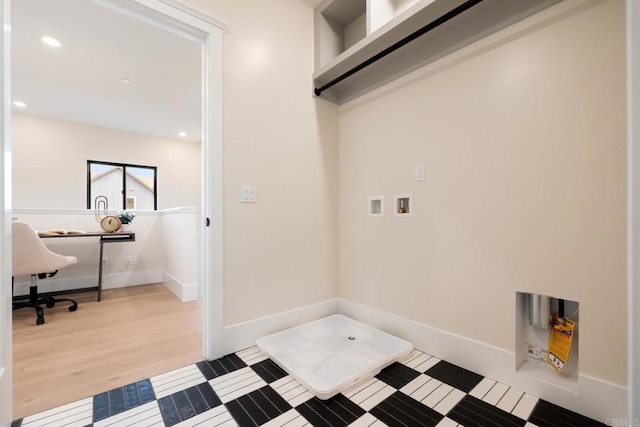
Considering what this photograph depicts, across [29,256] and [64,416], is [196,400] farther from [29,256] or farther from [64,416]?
[29,256]

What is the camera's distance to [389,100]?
79.7 inches

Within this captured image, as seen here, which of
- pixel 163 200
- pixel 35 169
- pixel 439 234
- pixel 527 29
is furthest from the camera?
pixel 163 200

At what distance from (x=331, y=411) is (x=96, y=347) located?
1790mm

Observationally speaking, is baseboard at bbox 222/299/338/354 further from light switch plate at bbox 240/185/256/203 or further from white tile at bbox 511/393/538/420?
white tile at bbox 511/393/538/420

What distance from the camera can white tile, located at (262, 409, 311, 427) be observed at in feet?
3.86

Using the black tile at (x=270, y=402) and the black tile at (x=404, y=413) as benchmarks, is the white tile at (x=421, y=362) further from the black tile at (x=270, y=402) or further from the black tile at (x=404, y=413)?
the black tile at (x=270, y=402)

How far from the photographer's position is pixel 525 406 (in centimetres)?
127

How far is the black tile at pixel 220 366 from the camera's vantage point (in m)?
1.58

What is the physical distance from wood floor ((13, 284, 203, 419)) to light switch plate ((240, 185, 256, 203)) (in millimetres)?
1087

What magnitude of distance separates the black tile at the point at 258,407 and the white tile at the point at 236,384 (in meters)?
0.04

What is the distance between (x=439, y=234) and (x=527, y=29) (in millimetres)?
1173

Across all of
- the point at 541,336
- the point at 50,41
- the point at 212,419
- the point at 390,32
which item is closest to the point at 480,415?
the point at 541,336

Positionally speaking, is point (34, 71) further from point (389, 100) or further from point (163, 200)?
point (389, 100)

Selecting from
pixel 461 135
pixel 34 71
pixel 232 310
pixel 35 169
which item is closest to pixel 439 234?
pixel 461 135
